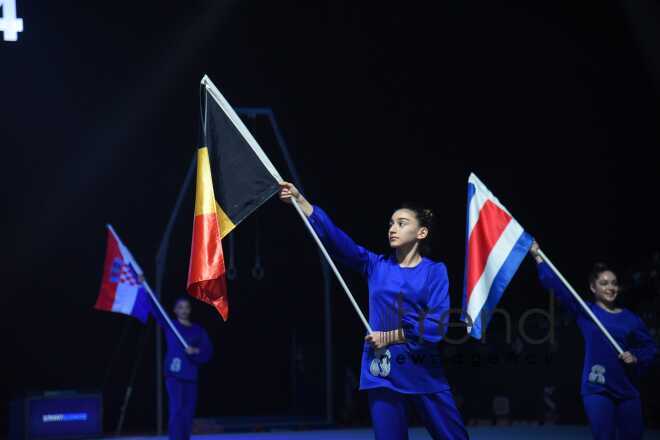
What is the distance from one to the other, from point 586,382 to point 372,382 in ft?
6.16

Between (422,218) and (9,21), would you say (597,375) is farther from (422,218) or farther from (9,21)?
(9,21)

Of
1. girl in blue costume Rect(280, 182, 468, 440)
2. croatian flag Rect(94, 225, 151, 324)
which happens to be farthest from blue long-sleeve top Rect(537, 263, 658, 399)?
croatian flag Rect(94, 225, 151, 324)

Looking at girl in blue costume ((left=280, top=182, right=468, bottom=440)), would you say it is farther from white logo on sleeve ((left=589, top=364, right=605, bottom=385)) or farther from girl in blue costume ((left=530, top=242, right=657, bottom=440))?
white logo on sleeve ((left=589, top=364, right=605, bottom=385))

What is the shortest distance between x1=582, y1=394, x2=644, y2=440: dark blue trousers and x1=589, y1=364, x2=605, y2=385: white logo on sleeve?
8 cm

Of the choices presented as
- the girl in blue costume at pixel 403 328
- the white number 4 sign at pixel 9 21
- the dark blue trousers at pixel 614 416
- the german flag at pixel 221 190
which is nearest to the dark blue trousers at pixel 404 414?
the girl in blue costume at pixel 403 328

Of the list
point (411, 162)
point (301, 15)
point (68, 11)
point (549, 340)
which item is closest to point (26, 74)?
point (68, 11)

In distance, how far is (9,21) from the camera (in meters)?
8.32

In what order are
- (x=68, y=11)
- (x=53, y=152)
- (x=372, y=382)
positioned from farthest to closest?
1. (x=53, y=152)
2. (x=68, y=11)
3. (x=372, y=382)

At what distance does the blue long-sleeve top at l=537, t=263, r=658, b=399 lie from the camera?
5.64 meters

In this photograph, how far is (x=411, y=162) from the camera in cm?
1145

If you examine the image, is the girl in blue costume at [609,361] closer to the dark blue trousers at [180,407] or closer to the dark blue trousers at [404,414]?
the dark blue trousers at [404,414]

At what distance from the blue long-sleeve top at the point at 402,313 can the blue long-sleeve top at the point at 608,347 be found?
1.37 meters

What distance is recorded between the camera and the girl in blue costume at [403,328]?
4.39 metres

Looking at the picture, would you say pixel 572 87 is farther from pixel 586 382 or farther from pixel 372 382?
pixel 372 382
